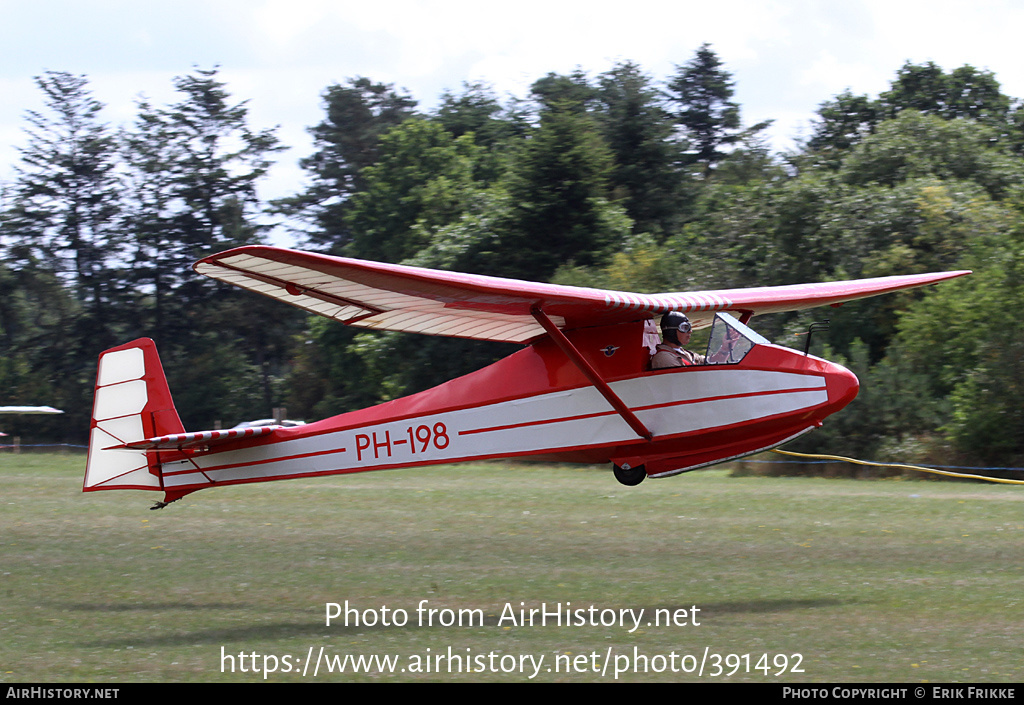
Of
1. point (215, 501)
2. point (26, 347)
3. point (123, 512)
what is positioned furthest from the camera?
point (26, 347)

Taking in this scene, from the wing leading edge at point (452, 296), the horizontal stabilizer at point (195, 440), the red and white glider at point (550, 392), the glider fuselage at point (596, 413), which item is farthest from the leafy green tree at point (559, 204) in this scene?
the glider fuselage at point (596, 413)

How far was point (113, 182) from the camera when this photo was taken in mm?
53719

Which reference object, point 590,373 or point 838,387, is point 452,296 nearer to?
point 590,373

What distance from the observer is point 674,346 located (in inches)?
405

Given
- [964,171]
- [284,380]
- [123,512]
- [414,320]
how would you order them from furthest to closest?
[284,380]
[964,171]
[123,512]
[414,320]

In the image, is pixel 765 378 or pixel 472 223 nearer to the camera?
pixel 765 378

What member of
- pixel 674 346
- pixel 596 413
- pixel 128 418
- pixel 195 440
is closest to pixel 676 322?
pixel 674 346

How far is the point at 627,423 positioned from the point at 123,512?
12.8m

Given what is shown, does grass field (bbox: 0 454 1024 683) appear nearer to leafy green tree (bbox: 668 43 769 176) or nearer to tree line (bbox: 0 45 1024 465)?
tree line (bbox: 0 45 1024 465)

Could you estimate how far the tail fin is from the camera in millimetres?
11969

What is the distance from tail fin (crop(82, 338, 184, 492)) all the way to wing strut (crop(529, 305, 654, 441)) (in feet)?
16.2
